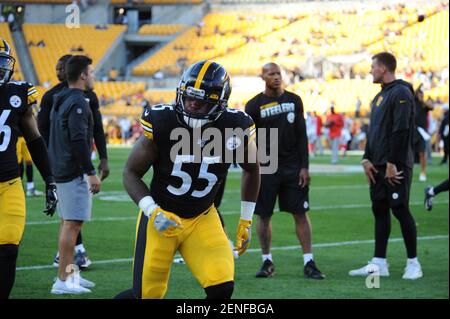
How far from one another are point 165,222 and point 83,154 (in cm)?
250

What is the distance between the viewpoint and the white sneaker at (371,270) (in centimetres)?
746

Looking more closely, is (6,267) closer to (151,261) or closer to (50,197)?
(50,197)

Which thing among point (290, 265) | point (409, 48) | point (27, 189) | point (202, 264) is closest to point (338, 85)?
point (409, 48)

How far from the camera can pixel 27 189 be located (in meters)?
13.6

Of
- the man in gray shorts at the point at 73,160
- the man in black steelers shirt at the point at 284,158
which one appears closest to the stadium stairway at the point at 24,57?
the man in black steelers shirt at the point at 284,158

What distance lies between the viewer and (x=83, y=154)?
683cm

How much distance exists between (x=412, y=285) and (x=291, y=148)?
5.03 ft

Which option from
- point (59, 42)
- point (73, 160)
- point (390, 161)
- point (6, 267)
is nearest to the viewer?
point (6, 267)

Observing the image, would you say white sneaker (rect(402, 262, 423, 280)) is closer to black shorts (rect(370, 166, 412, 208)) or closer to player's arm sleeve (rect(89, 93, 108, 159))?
black shorts (rect(370, 166, 412, 208))

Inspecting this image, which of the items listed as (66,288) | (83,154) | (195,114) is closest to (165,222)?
(195,114)

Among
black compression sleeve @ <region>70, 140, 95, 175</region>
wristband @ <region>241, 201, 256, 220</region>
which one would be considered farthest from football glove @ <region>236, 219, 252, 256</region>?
black compression sleeve @ <region>70, 140, 95, 175</region>

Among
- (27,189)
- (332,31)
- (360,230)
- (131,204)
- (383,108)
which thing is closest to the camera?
(383,108)

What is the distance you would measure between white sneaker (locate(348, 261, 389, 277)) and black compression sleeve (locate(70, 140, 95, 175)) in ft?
7.79

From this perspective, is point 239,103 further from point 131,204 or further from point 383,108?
point 383,108
